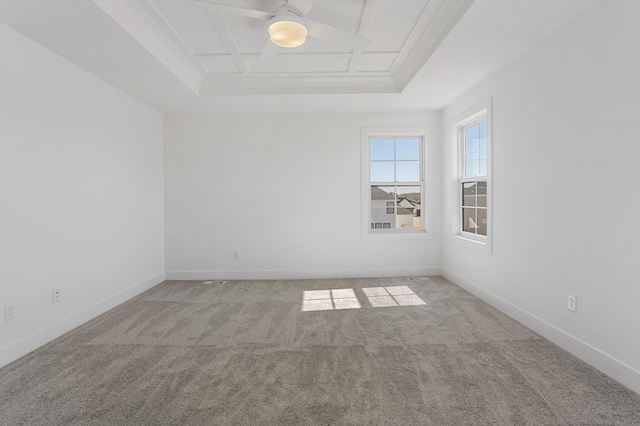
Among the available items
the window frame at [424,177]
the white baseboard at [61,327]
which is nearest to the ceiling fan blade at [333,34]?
the window frame at [424,177]

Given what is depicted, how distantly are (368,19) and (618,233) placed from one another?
242cm

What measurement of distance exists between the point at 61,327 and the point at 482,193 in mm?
4633

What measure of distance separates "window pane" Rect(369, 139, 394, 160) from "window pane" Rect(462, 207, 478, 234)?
142 cm

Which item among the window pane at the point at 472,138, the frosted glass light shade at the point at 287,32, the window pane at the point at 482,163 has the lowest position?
the window pane at the point at 482,163

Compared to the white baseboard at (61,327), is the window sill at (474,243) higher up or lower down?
higher up

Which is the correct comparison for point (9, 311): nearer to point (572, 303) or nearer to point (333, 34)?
point (333, 34)

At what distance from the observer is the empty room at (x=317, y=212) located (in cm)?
195

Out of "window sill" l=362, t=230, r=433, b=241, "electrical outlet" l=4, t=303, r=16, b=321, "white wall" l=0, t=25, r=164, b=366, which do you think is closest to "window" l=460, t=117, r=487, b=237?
"window sill" l=362, t=230, r=433, b=241

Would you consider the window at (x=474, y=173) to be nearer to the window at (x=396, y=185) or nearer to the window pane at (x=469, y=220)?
the window pane at (x=469, y=220)

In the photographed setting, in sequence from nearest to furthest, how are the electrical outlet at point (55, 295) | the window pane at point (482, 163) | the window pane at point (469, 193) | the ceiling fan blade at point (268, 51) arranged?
the ceiling fan blade at point (268, 51)
the electrical outlet at point (55, 295)
the window pane at point (482, 163)
the window pane at point (469, 193)

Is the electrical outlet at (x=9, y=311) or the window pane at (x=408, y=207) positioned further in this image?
the window pane at (x=408, y=207)

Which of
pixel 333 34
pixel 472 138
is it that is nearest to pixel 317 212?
pixel 472 138

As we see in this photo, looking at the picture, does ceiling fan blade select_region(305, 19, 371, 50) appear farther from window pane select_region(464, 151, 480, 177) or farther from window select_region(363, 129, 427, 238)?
window select_region(363, 129, 427, 238)

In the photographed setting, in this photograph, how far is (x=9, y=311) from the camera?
2.32m
